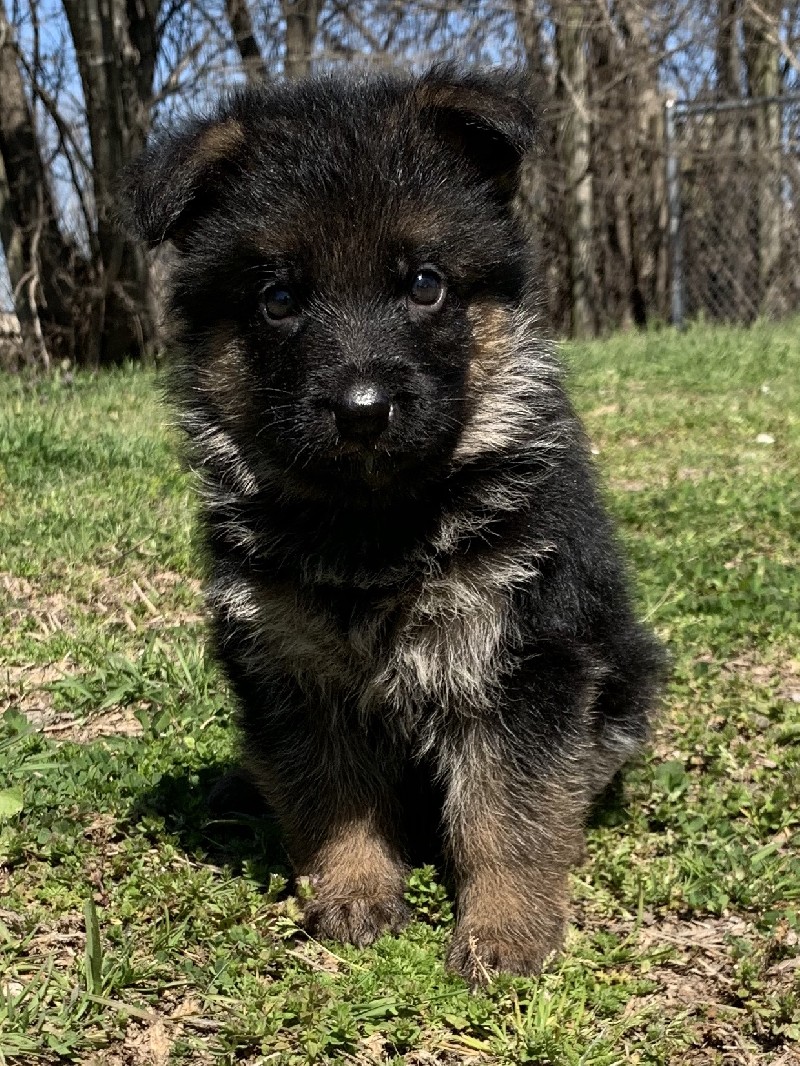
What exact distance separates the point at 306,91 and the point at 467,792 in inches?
73.2

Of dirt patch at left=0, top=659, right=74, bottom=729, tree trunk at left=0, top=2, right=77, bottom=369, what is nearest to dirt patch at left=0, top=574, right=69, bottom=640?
dirt patch at left=0, top=659, right=74, bottom=729

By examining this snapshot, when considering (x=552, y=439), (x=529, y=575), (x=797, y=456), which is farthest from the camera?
(x=797, y=456)

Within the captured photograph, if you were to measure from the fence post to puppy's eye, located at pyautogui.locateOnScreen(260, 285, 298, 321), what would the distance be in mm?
11199

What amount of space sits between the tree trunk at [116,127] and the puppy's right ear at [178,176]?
317 inches

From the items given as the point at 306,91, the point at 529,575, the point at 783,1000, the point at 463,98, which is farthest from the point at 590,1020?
the point at 306,91

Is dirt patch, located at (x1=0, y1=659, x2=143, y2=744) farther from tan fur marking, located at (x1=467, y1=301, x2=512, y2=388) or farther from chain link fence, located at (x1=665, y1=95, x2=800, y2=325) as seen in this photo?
chain link fence, located at (x1=665, y1=95, x2=800, y2=325)

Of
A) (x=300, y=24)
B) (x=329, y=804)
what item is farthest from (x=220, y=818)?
(x=300, y=24)

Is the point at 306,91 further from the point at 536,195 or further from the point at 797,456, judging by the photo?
the point at 536,195

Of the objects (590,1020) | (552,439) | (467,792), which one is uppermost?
(552,439)

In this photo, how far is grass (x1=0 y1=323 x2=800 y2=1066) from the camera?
8.29 ft

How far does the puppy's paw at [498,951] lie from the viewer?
8.93ft

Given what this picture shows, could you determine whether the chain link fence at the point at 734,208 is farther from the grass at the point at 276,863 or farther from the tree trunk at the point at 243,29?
the grass at the point at 276,863

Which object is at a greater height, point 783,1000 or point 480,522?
point 480,522

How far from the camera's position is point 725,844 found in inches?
127
